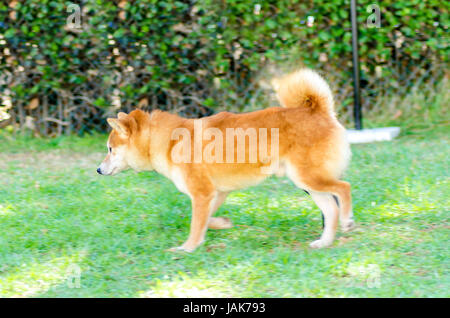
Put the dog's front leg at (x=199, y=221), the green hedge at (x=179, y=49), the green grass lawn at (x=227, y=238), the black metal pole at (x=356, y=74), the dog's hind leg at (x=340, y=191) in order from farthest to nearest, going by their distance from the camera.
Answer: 1. the green hedge at (x=179, y=49)
2. the black metal pole at (x=356, y=74)
3. the dog's front leg at (x=199, y=221)
4. the dog's hind leg at (x=340, y=191)
5. the green grass lawn at (x=227, y=238)

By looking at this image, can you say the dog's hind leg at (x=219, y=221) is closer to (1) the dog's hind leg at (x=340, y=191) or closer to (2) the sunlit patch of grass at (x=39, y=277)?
(1) the dog's hind leg at (x=340, y=191)

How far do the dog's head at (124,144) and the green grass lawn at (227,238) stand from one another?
17.4 inches

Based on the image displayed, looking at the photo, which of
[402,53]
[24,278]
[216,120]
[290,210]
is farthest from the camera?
[402,53]

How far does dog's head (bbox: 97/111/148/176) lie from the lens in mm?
4273

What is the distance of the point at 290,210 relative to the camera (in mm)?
4742

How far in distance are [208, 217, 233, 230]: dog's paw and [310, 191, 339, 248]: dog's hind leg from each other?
0.67 metres

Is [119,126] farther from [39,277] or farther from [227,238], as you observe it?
[39,277]

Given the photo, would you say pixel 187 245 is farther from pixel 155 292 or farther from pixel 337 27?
pixel 337 27

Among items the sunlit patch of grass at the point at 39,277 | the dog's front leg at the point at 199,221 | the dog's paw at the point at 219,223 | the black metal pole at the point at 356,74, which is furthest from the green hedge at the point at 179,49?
the sunlit patch of grass at the point at 39,277

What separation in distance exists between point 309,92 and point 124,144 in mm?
1323

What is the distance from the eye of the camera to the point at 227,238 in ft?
13.9

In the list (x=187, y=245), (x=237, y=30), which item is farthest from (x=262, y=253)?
(x=237, y=30)

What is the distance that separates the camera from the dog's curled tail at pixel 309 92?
4070 millimetres

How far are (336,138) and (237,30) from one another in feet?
11.7
